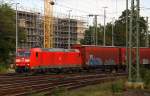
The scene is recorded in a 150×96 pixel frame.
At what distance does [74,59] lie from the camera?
1991 inches

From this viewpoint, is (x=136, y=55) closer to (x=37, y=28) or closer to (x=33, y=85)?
(x=33, y=85)

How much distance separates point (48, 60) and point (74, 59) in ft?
14.9

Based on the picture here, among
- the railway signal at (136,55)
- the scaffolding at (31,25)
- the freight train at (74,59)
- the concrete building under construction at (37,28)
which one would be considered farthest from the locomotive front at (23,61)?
the scaffolding at (31,25)

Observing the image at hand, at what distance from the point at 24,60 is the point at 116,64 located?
15.2m

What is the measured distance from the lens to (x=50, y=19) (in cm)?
10144

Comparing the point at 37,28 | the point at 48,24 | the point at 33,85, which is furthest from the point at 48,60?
the point at 37,28

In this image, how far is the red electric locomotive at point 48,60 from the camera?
4494 centimetres

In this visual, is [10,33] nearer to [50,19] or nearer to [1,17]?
[1,17]

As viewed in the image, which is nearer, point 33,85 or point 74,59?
point 33,85

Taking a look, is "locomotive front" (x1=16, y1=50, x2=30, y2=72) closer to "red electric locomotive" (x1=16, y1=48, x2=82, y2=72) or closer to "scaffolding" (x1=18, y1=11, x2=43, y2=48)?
"red electric locomotive" (x1=16, y1=48, x2=82, y2=72)

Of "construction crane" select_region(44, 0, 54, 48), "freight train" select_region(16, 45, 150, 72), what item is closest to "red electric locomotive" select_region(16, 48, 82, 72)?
"freight train" select_region(16, 45, 150, 72)

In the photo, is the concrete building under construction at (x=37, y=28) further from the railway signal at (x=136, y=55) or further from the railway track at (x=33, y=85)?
the railway signal at (x=136, y=55)

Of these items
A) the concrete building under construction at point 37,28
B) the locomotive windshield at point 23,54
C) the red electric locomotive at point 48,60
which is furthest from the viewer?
the concrete building under construction at point 37,28

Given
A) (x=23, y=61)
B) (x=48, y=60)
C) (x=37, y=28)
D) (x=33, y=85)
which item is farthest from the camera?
(x=37, y=28)
